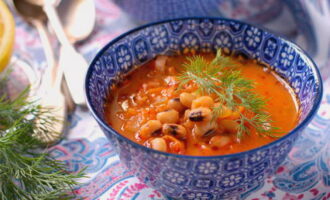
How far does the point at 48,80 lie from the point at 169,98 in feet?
2.46

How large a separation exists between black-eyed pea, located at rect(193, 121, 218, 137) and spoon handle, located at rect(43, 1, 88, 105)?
745mm

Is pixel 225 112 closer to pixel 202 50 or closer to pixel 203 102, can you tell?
pixel 203 102

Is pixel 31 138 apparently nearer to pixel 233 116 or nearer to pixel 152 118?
pixel 152 118

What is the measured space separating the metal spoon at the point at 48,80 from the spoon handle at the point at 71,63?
0.16ft

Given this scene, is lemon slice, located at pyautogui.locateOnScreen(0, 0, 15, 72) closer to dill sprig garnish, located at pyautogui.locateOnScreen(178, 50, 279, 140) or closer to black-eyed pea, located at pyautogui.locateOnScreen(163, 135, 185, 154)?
dill sprig garnish, located at pyautogui.locateOnScreen(178, 50, 279, 140)

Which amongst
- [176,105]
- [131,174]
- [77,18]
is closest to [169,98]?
[176,105]

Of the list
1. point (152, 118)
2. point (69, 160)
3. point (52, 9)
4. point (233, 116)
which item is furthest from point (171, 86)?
→ point (52, 9)

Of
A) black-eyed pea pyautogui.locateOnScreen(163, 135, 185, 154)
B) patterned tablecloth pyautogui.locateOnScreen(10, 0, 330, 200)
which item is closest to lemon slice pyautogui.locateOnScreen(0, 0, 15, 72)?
patterned tablecloth pyautogui.locateOnScreen(10, 0, 330, 200)

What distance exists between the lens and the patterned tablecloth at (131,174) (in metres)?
1.71

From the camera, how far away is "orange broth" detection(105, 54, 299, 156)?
A: 5.17 feet

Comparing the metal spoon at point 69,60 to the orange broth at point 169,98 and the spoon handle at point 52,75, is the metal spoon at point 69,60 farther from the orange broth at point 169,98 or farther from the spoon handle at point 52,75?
the orange broth at point 169,98

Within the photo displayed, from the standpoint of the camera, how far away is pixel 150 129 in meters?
1.59

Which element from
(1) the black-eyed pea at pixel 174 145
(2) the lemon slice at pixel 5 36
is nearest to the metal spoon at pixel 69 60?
(2) the lemon slice at pixel 5 36

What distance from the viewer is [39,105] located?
197cm
